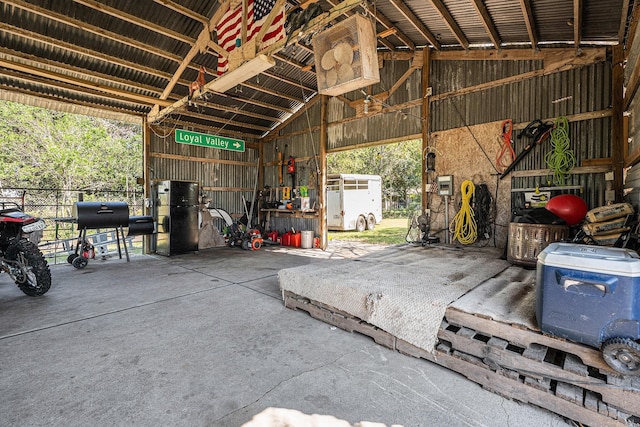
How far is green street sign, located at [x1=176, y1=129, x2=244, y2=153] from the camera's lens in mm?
8273

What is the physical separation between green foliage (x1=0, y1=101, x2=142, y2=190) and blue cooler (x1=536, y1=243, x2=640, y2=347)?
57.1 feet

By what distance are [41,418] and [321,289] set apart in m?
2.33

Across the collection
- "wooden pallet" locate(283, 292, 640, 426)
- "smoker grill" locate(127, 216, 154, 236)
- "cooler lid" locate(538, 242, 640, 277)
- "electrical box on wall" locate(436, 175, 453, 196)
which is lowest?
"wooden pallet" locate(283, 292, 640, 426)

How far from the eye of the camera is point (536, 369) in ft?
6.49

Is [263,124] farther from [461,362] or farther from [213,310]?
[461,362]

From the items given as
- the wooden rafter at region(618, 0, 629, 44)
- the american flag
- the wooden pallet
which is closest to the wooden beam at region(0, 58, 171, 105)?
the american flag

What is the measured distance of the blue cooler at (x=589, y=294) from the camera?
5.56ft

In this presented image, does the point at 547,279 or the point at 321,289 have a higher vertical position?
the point at 547,279

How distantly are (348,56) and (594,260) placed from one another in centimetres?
313

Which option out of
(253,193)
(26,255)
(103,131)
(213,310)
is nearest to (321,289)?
(213,310)

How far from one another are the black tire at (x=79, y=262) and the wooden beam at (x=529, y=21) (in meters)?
8.76

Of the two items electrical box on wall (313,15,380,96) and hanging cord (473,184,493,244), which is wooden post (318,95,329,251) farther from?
electrical box on wall (313,15,380,96)

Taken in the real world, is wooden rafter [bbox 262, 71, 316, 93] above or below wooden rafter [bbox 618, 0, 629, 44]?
above

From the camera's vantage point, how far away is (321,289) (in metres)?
3.37
